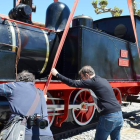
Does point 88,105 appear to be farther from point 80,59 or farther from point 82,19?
point 82,19

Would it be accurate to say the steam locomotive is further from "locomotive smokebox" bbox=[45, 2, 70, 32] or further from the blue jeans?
the blue jeans

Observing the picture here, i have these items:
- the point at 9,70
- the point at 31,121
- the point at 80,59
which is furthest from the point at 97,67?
the point at 31,121

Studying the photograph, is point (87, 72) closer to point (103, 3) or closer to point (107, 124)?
point (107, 124)

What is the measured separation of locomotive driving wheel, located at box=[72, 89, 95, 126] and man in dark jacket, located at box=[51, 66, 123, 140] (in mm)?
1545

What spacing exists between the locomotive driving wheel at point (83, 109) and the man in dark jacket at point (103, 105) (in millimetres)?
1545

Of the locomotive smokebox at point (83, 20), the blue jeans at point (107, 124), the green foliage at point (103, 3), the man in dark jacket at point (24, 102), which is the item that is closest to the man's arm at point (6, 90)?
the man in dark jacket at point (24, 102)

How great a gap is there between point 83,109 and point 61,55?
1233 millimetres

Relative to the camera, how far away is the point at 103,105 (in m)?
2.50

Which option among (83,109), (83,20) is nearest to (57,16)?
(83,20)

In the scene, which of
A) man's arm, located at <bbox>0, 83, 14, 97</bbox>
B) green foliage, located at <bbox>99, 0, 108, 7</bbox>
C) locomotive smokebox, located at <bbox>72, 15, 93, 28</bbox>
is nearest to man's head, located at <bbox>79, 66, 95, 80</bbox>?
man's arm, located at <bbox>0, 83, 14, 97</bbox>

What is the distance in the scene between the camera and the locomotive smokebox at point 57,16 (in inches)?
172

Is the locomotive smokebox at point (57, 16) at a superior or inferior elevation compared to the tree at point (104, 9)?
inferior

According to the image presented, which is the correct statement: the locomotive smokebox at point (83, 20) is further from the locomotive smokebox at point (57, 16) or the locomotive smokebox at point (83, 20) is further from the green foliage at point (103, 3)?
the green foliage at point (103, 3)

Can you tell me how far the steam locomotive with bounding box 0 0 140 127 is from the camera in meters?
3.06
